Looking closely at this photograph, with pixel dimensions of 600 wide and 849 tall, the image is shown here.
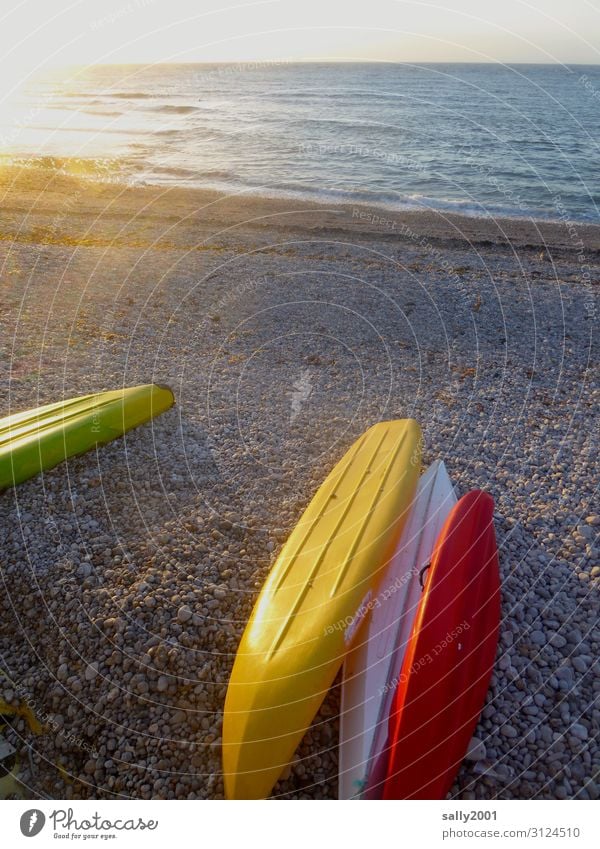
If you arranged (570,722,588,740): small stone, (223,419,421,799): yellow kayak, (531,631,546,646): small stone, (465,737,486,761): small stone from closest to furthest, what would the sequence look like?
(223,419,421,799): yellow kayak < (465,737,486,761): small stone < (570,722,588,740): small stone < (531,631,546,646): small stone

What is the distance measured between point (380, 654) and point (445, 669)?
41cm

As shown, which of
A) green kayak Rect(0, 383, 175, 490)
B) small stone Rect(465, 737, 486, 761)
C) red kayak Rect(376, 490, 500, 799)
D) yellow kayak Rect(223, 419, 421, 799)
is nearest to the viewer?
red kayak Rect(376, 490, 500, 799)

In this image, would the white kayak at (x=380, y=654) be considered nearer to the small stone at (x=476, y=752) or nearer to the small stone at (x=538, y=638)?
the small stone at (x=476, y=752)

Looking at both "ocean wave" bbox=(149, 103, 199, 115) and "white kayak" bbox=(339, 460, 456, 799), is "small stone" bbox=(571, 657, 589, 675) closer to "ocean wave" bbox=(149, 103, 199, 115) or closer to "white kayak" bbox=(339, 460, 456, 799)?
"white kayak" bbox=(339, 460, 456, 799)

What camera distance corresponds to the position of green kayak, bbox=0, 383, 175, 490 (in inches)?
229

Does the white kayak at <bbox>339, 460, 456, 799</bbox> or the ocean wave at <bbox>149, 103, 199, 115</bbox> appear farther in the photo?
the ocean wave at <bbox>149, 103, 199, 115</bbox>

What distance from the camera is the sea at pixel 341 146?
20.8 meters

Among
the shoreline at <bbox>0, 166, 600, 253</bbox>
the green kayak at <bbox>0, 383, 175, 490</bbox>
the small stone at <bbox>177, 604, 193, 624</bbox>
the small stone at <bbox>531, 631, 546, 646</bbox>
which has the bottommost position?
the small stone at <bbox>531, 631, 546, 646</bbox>

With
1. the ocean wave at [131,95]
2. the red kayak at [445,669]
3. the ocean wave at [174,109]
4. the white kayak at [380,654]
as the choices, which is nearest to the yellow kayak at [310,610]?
the white kayak at [380,654]

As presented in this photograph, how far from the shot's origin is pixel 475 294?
439 inches

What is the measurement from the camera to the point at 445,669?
3.79 metres

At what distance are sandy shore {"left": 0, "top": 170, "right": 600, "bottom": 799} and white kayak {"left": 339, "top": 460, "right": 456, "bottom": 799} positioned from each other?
184 mm

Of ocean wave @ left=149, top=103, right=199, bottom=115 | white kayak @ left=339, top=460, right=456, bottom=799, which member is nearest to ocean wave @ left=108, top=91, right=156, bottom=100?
ocean wave @ left=149, top=103, right=199, bottom=115
